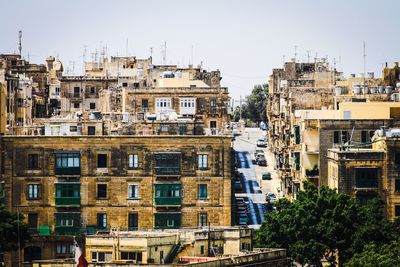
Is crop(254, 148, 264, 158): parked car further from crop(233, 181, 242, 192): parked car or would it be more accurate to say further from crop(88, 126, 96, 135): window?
crop(88, 126, 96, 135): window

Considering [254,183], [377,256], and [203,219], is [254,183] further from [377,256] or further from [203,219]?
[377,256]

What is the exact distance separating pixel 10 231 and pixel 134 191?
11199 millimetres

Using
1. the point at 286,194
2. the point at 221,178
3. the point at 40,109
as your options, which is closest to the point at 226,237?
the point at 221,178

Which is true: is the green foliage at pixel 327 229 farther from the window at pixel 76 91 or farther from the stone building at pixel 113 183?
the window at pixel 76 91

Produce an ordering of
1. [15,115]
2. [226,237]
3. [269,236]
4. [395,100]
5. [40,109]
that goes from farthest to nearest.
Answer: [40,109], [15,115], [395,100], [269,236], [226,237]

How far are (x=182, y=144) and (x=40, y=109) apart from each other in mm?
64621

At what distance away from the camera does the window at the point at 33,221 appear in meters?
134

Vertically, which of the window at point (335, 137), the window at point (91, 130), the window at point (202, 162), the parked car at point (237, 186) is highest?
the window at point (91, 130)

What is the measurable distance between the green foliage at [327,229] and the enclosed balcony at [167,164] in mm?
9363

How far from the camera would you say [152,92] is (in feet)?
524

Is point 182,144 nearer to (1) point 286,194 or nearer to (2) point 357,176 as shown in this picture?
(2) point 357,176

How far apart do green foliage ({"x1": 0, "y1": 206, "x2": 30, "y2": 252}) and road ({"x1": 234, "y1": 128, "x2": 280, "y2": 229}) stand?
27636mm

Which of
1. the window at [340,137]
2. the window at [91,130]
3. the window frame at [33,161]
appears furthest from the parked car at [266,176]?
the window frame at [33,161]

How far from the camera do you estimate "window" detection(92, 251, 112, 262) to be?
109875 millimetres
